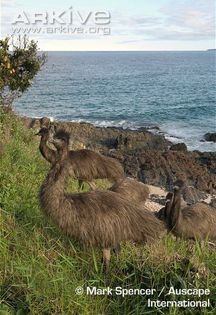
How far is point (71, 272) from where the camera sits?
538cm

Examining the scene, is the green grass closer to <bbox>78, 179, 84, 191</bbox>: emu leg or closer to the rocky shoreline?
<bbox>78, 179, 84, 191</bbox>: emu leg

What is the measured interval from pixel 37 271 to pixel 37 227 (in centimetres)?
148

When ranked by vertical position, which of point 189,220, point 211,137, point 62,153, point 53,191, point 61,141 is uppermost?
point 61,141

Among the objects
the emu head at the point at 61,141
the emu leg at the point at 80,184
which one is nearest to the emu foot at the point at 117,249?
the emu head at the point at 61,141

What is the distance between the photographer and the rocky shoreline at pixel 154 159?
710 inches

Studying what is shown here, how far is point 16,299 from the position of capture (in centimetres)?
477

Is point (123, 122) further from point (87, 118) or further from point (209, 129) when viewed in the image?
point (209, 129)

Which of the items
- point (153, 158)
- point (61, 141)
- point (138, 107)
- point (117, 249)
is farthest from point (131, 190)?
point (138, 107)

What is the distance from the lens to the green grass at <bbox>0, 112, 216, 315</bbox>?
4.68 meters

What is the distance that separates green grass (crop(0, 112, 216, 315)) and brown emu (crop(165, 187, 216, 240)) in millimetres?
1978

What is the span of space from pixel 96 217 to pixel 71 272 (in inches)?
29.4

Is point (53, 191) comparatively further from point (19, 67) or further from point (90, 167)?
point (19, 67)

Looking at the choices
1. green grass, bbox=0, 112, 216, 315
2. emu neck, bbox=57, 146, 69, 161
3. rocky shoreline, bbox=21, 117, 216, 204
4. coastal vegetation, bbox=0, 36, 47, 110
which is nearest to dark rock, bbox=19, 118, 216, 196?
rocky shoreline, bbox=21, 117, 216, 204

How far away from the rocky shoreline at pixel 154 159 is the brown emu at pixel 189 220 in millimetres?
6290
